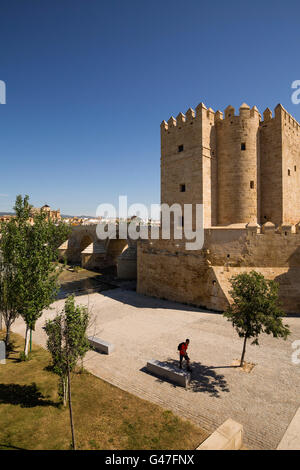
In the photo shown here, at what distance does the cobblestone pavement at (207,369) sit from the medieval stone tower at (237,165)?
28.6 ft

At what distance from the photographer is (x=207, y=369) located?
30.8 feet

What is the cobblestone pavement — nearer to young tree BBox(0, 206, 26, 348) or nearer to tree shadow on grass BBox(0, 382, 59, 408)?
tree shadow on grass BBox(0, 382, 59, 408)

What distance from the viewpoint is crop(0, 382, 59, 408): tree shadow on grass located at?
758 cm

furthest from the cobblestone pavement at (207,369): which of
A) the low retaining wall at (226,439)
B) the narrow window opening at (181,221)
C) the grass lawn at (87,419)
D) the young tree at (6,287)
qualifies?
the narrow window opening at (181,221)

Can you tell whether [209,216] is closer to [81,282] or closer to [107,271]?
[81,282]

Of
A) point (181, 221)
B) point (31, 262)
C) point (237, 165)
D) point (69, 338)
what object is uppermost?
point (237, 165)

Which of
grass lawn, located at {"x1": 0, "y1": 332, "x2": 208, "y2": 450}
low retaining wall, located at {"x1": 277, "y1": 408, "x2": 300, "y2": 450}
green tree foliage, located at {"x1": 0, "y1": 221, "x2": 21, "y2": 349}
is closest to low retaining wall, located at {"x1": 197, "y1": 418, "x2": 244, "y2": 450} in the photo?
grass lawn, located at {"x1": 0, "y1": 332, "x2": 208, "y2": 450}

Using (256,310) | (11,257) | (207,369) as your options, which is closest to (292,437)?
(256,310)

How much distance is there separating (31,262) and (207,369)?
763 cm

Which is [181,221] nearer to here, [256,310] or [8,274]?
[256,310]

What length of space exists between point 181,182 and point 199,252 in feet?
21.5

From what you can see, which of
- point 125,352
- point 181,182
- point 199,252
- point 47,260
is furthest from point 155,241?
point 47,260

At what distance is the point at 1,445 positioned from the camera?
5.93m

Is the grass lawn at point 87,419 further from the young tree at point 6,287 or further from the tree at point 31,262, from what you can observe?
the young tree at point 6,287
